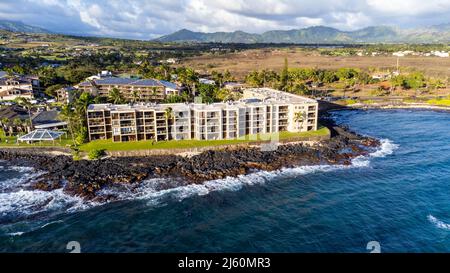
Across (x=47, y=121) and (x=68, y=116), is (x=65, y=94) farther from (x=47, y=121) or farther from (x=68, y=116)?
(x=68, y=116)

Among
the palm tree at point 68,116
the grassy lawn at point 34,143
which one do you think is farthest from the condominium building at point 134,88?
the grassy lawn at point 34,143

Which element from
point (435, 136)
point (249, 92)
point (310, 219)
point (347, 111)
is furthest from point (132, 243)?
point (347, 111)

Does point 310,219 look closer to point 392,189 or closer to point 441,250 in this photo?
point 441,250

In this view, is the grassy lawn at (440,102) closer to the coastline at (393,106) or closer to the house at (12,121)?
the coastline at (393,106)

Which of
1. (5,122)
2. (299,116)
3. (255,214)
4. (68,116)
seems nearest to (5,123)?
(5,122)

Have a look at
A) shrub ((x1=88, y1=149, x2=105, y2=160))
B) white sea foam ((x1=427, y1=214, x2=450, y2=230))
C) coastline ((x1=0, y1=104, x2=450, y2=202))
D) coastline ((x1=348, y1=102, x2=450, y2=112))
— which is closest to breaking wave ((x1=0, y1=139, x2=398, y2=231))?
coastline ((x1=0, y1=104, x2=450, y2=202))
